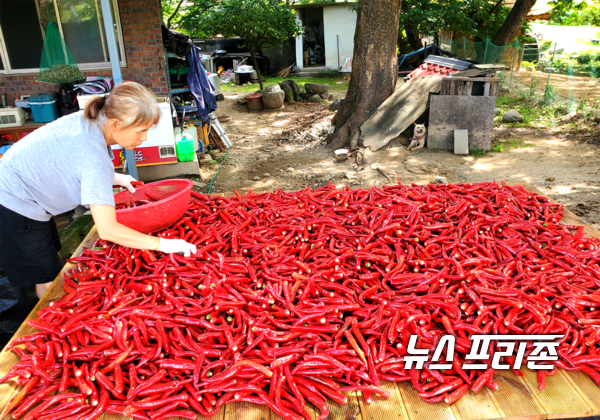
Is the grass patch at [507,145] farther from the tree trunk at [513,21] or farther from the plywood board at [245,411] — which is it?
the tree trunk at [513,21]

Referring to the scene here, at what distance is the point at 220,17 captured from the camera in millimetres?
15297

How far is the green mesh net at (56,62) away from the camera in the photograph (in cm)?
733

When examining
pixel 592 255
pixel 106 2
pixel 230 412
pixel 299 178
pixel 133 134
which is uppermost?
pixel 106 2

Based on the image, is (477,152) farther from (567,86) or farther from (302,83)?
(302,83)

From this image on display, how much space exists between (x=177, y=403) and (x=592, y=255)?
2.93 metres

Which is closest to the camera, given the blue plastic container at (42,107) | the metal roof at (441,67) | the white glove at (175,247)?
the white glove at (175,247)

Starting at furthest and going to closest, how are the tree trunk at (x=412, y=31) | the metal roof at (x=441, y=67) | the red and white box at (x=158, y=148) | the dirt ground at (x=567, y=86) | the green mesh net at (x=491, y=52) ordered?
the tree trunk at (x=412, y=31) < the green mesh net at (x=491, y=52) < the dirt ground at (x=567, y=86) < the metal roof at (x=441, y=67) < the red and white box at (x=158, y=148)

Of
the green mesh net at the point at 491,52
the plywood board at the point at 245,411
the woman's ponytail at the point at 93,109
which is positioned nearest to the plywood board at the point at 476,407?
the plywood board at the point at 245,411

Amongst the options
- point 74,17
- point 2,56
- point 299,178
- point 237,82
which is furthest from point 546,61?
point 2,56

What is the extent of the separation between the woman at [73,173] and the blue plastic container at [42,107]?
545 cm

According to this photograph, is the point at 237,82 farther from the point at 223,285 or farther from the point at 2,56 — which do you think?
the point at 223,285

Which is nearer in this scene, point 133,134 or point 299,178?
point 133,134

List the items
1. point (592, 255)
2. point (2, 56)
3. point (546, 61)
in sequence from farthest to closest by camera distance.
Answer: point (546, 61)
point (2, 56)
point (592, 255)

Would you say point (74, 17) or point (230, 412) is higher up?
point (74, 17)
